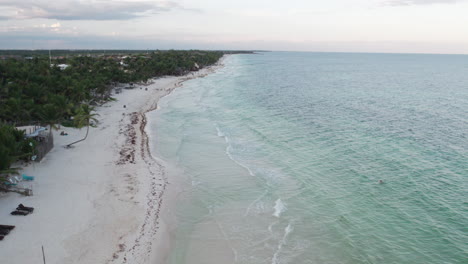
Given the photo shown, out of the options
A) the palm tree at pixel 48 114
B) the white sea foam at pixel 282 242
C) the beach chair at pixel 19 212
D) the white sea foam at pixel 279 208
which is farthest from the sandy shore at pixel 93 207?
the white sea foam at pixel 279 208

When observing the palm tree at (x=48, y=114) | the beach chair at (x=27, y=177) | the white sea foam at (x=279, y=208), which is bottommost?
the white sea foam at (x=279, y=208)

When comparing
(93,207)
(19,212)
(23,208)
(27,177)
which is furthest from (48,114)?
(93,207)

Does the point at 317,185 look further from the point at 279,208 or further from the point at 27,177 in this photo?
the point at 27,177

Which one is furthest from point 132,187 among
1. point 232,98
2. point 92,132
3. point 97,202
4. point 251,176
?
point 232,98

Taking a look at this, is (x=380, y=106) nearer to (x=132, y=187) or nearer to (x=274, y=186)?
(x=274, y=186)

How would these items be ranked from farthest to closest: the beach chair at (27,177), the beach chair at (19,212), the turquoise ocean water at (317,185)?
the beach chair at (27,177) → the beach chair at (19,212) → the turquoise ocean water at (317,185)

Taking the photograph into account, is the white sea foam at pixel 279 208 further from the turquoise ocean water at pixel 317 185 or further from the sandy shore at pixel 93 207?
the sandy shore at pixel 93 207
